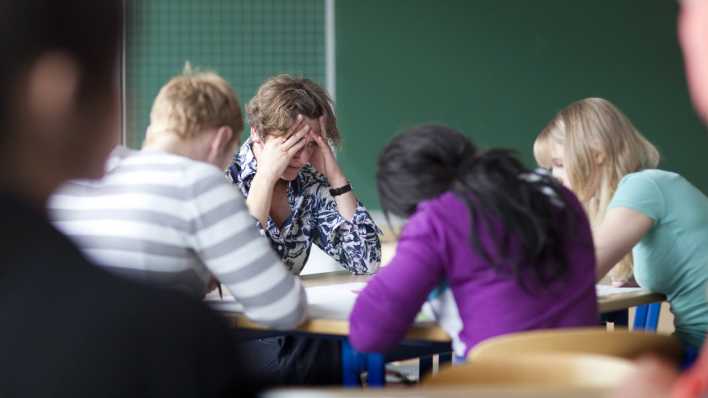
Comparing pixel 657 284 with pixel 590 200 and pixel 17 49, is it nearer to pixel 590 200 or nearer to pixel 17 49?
pixel 590 200

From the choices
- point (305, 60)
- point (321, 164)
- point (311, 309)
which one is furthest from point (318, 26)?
point (311, 309)

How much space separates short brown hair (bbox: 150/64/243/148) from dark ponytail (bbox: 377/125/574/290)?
14.3 inches

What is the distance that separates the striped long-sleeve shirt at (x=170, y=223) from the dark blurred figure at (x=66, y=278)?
1308 millimetres

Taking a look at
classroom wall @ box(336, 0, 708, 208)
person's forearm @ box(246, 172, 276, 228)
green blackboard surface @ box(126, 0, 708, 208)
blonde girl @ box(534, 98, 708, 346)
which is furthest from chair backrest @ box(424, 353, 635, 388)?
classroom wall @ box(336, 0, 708, 208)

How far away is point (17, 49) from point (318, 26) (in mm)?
5083

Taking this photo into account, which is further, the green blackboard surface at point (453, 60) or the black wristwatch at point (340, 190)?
the green blackboard surface at point (453, 60)

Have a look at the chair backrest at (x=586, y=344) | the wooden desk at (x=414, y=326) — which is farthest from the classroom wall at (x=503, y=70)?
the chair backrest at (x=586, y=344)

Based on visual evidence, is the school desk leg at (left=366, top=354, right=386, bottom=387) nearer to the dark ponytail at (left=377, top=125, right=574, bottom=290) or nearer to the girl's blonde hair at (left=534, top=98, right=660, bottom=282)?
the dark ponytail at (left=377, top=125, right=574, bottom=290)

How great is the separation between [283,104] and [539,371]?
6.53 ft

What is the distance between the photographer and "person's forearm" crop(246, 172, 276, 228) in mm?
2998

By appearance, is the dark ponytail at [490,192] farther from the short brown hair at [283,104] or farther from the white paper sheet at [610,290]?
the short brown hair at [283,104]

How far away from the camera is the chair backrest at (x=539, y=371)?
1236mm

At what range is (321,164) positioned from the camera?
10.6 feet

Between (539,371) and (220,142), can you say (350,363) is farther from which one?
(539,371)
